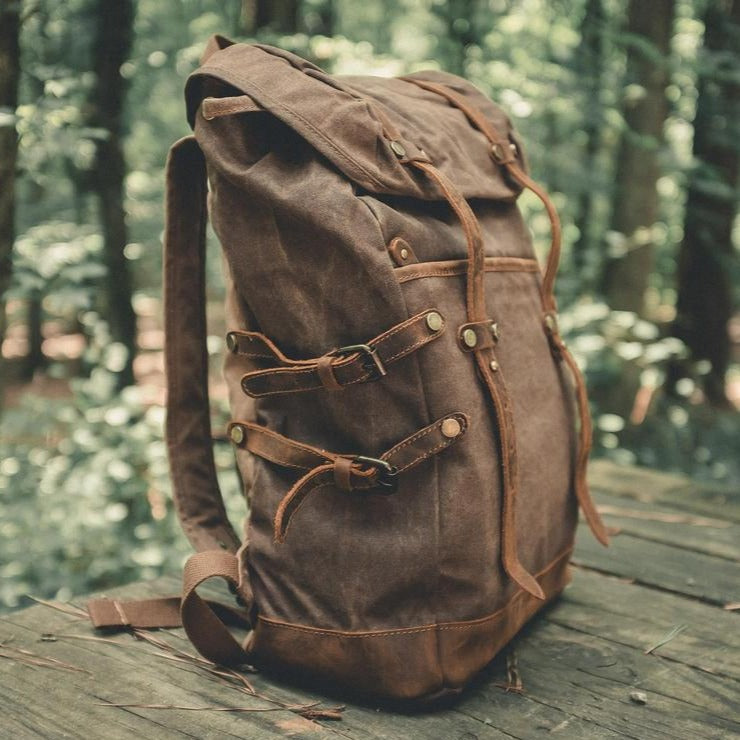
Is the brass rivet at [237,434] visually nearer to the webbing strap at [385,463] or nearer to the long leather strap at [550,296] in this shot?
the webbing strap at [385,463]

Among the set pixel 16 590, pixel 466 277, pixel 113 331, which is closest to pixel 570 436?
pixel 466 277

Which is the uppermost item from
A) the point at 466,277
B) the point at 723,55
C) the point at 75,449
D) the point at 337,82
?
the point at 723,55

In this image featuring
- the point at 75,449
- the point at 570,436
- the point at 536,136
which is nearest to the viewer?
the point at 570,436

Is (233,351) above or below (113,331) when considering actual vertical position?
above

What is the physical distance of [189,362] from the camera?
5.08 feet

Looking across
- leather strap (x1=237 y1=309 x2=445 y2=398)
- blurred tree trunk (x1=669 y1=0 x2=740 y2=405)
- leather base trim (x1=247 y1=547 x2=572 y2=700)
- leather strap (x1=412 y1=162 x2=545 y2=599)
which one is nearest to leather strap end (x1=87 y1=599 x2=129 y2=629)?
leather base trim (x1=247 y1=547 x2=572 y2=700)

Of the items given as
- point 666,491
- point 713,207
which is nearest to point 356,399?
point 666,491

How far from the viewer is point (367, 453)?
3.95 ft

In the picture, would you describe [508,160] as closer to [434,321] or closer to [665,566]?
[434,321]

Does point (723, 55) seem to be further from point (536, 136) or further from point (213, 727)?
point (213, 727)

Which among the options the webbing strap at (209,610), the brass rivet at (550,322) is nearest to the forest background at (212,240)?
the webbing strap at (209,610)

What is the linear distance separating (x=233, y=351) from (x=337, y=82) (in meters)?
0.44

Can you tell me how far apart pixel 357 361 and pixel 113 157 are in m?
2.57

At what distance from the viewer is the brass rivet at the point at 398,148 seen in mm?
1231
